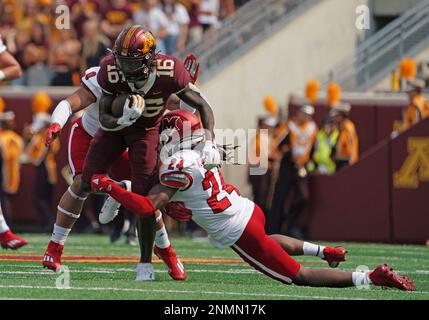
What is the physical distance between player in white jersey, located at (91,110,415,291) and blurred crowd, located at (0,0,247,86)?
29.0ft

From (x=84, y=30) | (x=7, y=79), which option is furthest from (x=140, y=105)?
(x=84, y=30)

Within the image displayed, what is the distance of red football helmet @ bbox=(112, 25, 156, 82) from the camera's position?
25.2 ft

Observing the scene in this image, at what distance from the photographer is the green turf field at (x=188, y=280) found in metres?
7.08

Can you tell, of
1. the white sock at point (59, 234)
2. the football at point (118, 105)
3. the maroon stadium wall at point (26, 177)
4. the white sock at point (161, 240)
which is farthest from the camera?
the maroon stadium wall at point (26, 177)

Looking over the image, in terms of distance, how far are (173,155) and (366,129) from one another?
8060 millimetres

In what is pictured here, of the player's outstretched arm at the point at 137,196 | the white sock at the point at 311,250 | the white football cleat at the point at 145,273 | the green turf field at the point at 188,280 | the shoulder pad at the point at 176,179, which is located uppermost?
the shoulder pad at the point at 176,179

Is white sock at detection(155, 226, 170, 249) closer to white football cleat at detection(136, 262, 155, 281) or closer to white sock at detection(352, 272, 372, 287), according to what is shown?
white football cleat at detection(136, 262, 155, 281)

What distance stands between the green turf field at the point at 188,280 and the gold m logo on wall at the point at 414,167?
1.85 m

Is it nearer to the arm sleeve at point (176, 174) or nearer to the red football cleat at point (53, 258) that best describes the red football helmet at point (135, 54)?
the arm sleeve at point (176, 174)

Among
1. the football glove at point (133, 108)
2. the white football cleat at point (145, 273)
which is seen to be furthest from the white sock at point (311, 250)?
the football glove at point (133, 108)

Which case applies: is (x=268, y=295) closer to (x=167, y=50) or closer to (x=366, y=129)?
(x=366, y=129)

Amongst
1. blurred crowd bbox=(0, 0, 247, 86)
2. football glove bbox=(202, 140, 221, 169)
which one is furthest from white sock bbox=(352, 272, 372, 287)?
blurred crowd bbox=(0, 0, 247, 86)
